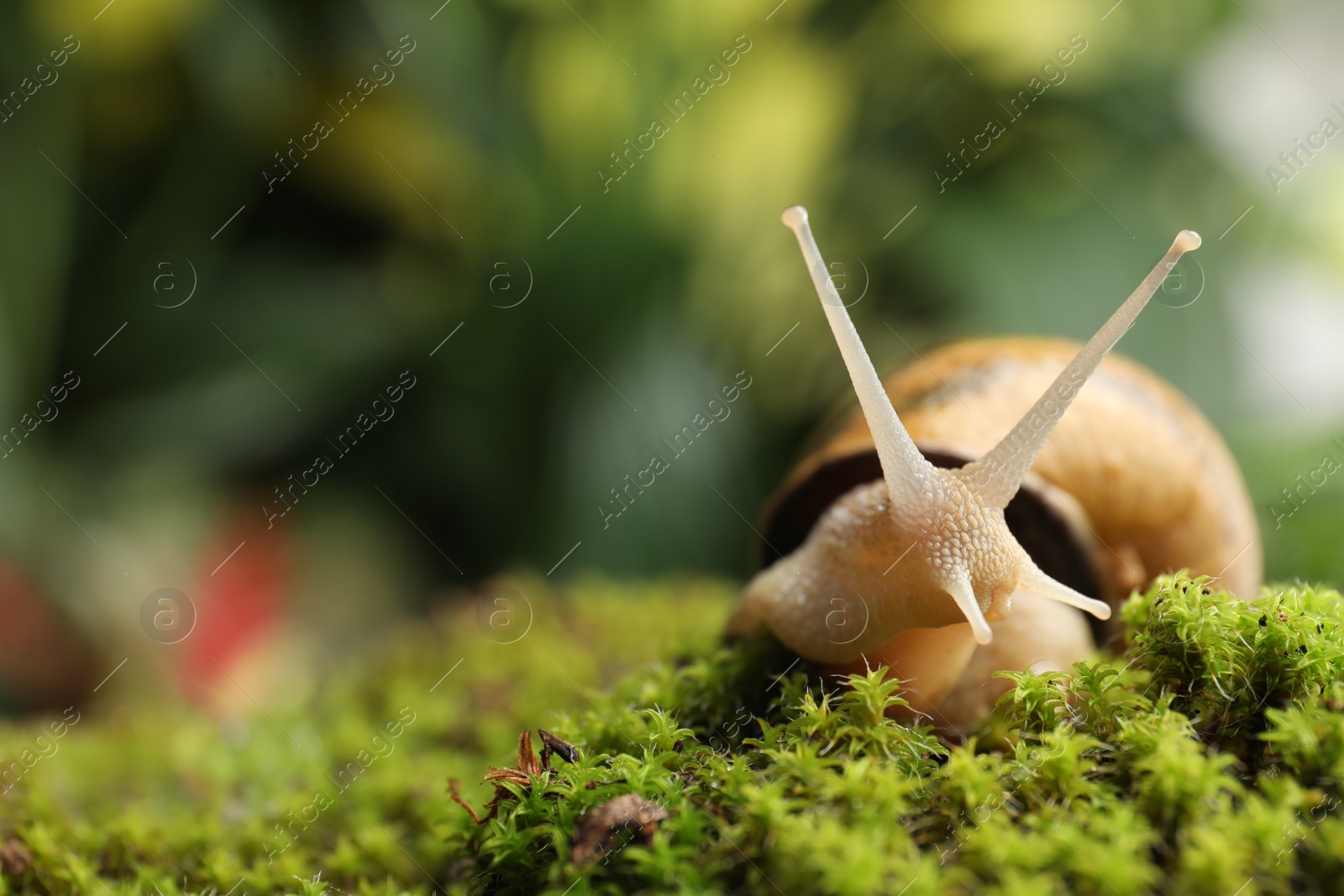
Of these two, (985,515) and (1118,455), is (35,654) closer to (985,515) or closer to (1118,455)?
(985,515)

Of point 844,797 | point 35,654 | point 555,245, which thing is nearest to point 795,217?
point 844,797

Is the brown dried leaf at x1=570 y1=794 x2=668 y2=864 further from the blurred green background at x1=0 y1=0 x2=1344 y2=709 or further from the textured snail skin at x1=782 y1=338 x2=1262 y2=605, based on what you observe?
the blurred green background at x1=0 y1=0 x2=1344 y2=709

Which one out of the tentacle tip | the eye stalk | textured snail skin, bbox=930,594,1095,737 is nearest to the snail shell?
textured snail skin, bbox=930,594,1095,737

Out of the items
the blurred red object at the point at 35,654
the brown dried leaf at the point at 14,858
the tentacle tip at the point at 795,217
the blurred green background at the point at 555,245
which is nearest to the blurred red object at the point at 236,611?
the blurred green background at the point at 555,245

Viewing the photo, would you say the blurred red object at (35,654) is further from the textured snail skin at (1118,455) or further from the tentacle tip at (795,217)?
the tentacle tip at (795,217)

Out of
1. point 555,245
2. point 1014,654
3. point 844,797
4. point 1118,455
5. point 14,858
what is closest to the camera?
point 844,797

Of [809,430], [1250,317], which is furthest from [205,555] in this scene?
[1250,317]

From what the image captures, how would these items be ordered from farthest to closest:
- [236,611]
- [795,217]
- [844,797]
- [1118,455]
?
[236,611] → [1118,455] → [795,217] → [844,797]

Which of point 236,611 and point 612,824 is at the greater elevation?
point 236,611
